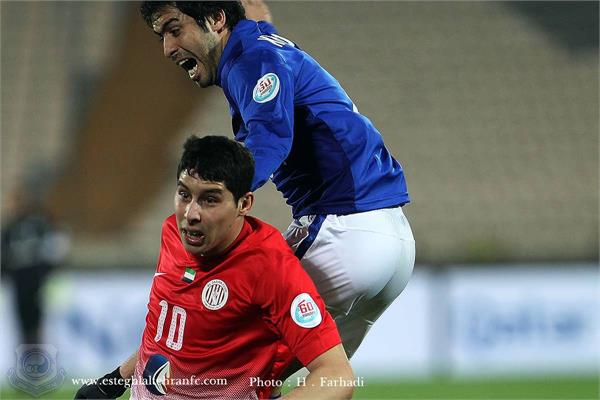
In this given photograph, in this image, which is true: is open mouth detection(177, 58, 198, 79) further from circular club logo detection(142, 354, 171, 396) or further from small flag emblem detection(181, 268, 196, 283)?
circular club logo detection(142, 354, 171, 396)

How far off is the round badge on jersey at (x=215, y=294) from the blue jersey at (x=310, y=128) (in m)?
0.50

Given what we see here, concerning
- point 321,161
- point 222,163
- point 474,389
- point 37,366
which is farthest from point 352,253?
point 474,389

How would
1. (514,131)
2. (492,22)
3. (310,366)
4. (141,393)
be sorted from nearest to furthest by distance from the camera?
(310,366)
(141,393)
(514,131)
(492,22)

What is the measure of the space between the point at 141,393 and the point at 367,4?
13.8 metres

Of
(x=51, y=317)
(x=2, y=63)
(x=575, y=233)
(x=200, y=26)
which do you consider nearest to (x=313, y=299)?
(x=200, y=26)

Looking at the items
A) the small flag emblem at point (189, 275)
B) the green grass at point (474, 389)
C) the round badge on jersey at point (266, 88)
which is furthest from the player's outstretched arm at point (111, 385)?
the green grass at point (474, 389)

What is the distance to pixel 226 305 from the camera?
341cm

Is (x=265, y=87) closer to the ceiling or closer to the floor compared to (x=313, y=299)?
closer to the ceiling

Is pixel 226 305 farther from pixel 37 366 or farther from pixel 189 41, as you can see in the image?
pixel 37 366

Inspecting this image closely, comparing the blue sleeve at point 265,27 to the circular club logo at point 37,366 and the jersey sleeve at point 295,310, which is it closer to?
the jersey sleeve at point 295,310

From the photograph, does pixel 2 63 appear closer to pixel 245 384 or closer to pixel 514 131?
pixel 514 131

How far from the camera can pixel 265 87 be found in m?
3.45

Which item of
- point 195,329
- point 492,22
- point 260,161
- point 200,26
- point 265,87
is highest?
point 492,22

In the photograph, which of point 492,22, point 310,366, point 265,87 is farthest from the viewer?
point 492,22
